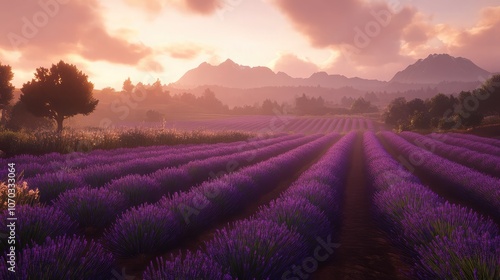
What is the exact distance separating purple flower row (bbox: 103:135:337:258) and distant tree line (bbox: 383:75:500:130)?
36.5m

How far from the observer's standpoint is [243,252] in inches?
115

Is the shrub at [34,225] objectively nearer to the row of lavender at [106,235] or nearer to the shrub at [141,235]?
the row of lavender at [106,235]

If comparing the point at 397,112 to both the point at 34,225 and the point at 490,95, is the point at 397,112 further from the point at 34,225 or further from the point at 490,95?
the point at 34,225

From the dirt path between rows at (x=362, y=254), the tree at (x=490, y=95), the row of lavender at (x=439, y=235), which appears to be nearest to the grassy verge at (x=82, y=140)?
the dirt path between rows at (x=362, y=254)

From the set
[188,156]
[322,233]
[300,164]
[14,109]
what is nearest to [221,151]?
[188,156]

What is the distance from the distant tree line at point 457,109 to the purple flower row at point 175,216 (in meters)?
36.5

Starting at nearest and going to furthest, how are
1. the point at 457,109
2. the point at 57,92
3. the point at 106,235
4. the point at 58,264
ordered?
the point at 58,264 → the point at 106,235 → the point at 57,92 → the point at 457,109

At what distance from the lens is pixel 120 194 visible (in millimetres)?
5211

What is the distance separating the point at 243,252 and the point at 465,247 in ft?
6.83

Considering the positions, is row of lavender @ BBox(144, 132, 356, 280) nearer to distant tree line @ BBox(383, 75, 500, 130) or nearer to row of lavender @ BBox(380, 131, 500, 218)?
row of lavender @ BBox(380, 131, 500, 218)

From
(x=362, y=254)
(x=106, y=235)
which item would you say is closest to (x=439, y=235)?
(x=362, y=254)

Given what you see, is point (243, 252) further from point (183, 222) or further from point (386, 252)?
point (386, 252)

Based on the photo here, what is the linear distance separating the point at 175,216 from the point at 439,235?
3.53 m

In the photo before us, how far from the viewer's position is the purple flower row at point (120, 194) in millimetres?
4676
